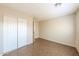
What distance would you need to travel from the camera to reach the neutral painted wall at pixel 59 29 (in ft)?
8.87

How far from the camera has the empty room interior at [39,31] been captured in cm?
264

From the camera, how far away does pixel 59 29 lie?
9.05ft

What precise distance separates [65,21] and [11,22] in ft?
4.77

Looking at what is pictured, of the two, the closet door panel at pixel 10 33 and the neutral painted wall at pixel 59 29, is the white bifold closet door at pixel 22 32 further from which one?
the neutral painted wall at pixel 59 29

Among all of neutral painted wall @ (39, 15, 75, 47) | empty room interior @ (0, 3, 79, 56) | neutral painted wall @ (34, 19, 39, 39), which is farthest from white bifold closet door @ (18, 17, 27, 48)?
neutral painted wall @ (39, 15, 75, 47)

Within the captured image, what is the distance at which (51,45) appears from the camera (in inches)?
112

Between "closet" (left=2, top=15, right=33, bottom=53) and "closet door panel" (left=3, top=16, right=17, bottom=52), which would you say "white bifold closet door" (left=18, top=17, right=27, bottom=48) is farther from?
"closet door panel" (left=3, top=16, right=17, bottom=52)

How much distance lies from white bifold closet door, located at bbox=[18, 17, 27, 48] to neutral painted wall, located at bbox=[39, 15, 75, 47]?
45cm

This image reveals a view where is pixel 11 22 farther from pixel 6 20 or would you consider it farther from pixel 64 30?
pixel 64 30

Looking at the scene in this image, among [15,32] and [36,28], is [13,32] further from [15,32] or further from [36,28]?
[36,28]

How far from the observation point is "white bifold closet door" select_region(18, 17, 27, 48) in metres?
2.69

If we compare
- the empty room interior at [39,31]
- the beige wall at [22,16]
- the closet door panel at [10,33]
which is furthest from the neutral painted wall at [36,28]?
the closet door panel at [10,33]

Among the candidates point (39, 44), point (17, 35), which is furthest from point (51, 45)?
point (17, 35)

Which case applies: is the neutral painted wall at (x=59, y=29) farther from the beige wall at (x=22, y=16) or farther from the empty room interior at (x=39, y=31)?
the beige wall at (x=22, y=16)
